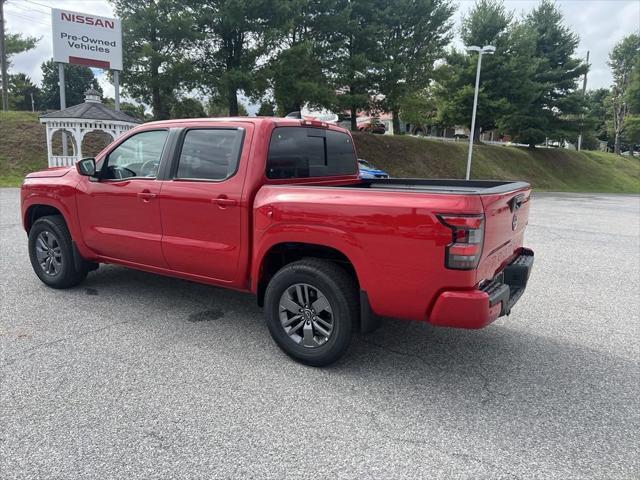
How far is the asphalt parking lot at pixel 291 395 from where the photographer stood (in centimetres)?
247

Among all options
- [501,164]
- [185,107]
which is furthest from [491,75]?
[185,107]

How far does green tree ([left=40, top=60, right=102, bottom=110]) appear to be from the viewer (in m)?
58.4

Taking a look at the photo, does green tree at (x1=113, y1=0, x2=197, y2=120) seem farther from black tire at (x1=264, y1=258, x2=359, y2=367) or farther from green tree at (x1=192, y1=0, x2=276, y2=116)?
black tire at (x1=264, y1=258, x2=359, y2=367)

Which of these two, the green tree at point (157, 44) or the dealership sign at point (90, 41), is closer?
the dealership sign at point (90, 41)

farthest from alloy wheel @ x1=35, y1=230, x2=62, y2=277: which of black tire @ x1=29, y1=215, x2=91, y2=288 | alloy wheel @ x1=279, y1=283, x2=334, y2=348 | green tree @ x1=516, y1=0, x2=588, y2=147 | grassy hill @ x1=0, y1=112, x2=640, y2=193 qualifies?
green tree @ x1=516, y1=0, x2=588, y2=147

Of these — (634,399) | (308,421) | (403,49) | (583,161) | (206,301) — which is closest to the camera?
(308,421)

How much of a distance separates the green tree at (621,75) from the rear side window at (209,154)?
194 ft

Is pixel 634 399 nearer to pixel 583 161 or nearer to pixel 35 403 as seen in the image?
pixel 35 403

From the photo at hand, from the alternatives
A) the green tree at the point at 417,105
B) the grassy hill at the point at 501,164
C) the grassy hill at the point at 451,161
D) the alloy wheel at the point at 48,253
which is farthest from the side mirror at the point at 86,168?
the green tree at the point at 417,105

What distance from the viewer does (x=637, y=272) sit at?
7.09 meters

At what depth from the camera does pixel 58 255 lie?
16.9 ft

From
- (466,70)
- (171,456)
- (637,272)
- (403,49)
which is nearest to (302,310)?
(171,456)

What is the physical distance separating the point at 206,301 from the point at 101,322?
1057 millimetres

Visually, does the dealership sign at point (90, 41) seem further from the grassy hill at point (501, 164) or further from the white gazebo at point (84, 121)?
the grassy hill at point (501, 164)
